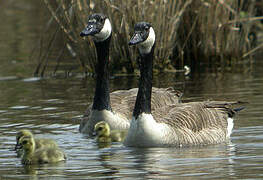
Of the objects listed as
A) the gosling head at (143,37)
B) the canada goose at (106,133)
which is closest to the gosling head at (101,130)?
the canada goose at (106,133)

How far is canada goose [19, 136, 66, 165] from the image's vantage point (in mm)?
9055

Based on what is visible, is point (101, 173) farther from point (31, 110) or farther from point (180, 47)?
point (180, 47)

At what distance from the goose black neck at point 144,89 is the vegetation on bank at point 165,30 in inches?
177

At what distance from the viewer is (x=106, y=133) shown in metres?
10.6

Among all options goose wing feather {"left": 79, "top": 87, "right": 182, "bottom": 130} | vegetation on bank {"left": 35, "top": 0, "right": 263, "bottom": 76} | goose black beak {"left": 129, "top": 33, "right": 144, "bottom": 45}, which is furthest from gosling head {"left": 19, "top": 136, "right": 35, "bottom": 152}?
vegetation on bank {"left": 35, "top": 0, "right": 263, "bottom": 76}

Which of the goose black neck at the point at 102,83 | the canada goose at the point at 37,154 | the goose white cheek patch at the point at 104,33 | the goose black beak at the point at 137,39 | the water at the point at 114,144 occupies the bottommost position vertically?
the water at the point at 114,144

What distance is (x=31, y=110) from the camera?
1320 centimetres

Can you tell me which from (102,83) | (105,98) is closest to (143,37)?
(105,98)

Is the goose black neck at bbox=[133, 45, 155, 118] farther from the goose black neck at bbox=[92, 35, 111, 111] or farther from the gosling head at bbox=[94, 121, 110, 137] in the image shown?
the goose black neck at bbox=[92, 35, 111, 111]

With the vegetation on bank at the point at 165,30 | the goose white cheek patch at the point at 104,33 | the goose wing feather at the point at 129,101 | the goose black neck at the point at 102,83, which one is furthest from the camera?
the vegetation on bank at the point at 165,30

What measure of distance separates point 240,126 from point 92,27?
9.81 ft

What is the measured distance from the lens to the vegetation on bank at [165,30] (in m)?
15.4

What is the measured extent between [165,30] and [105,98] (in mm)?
4908

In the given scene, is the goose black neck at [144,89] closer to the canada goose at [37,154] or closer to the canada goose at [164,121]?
the canada goose at [164,121]
